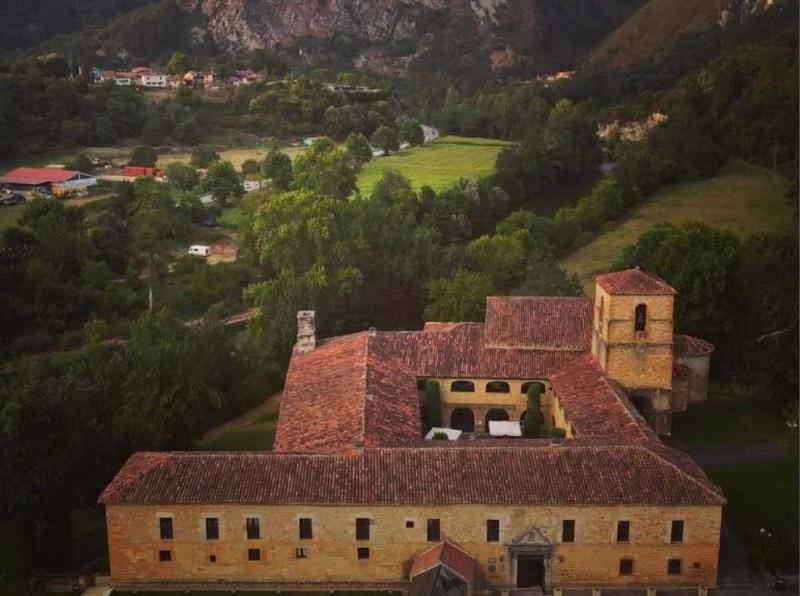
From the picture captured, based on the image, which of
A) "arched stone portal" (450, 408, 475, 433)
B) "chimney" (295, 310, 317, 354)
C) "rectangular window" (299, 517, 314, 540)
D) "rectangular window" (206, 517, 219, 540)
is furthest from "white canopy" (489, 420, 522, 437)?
"rectangular window" (206, 517, 219, 540)

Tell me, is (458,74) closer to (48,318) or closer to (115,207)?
(115,207)

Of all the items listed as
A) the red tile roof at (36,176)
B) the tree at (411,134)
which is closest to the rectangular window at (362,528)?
the red tile roof at (36,176)

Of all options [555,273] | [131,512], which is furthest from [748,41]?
[131,512]

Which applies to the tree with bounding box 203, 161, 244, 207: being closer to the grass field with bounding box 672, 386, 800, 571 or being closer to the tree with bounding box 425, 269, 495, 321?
the tree with bounding box 425, 269, 495, 321

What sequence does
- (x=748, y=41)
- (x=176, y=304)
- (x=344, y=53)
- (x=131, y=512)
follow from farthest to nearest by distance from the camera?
(x=344, y=53) → (x=748, y=41) → (x=176, y=304) → (x=131, y=512)

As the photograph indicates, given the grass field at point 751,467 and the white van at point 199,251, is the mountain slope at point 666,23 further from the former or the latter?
the grass field at point 751,467

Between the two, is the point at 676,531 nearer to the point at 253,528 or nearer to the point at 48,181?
the point at 253,528
